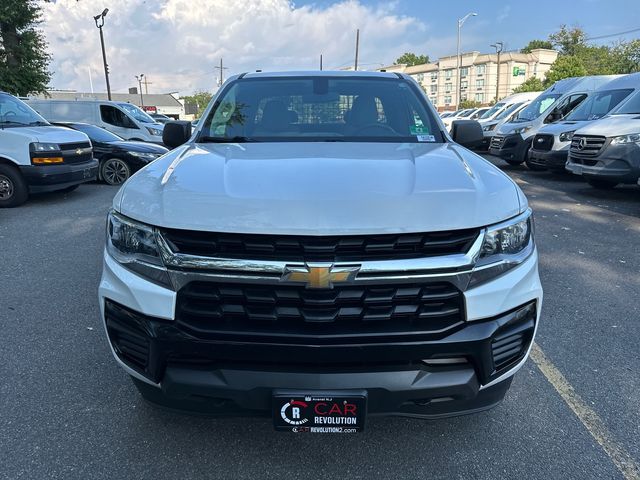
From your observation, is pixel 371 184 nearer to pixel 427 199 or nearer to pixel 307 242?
pixel 427 199

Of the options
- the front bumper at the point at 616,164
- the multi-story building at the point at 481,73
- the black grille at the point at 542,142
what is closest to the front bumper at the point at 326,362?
the front bumper at the point at 616,164

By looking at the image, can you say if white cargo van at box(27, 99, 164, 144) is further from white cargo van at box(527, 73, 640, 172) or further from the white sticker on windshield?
the white sticker on windshield

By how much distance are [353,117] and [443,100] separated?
10334 cm

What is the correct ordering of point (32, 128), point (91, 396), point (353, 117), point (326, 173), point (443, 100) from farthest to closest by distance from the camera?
point (443, 100) < point (32, 128) < point (353, 117) < point (91, 396) < point (326, 173)

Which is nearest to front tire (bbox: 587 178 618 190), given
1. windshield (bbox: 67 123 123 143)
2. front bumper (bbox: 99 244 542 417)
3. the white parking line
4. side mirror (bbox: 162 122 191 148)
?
the white parking line

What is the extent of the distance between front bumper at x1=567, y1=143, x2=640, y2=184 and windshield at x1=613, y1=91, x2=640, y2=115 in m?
1.13

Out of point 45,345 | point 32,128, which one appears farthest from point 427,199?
point 32,128

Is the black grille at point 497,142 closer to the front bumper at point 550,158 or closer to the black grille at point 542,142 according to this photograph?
the black grille at point 542,142

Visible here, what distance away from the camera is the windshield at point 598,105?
35.2ft

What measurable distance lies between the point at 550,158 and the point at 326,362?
10.5 metres

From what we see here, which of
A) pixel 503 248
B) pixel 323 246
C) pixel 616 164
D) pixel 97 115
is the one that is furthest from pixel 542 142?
pixel 97 115

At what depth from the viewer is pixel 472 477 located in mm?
2191

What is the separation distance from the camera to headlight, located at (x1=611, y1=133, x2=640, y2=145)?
778 centimetres

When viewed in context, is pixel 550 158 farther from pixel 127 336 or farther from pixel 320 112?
pixel 127 336
